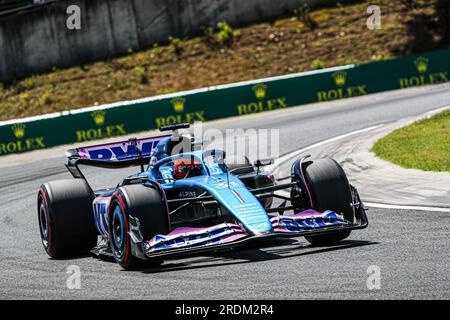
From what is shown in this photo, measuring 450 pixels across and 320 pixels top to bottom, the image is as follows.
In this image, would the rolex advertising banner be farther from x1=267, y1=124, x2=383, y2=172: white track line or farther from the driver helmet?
the driver helmet

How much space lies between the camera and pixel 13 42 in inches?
1592

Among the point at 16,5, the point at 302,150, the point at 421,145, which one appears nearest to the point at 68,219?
the point at 421,145

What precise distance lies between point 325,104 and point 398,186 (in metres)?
16.8

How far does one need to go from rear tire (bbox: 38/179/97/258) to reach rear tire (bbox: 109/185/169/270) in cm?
152

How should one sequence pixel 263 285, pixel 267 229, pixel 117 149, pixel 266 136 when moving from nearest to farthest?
pixel 263 285, pixel 267 229, pixel 117 149, pixel 266 136

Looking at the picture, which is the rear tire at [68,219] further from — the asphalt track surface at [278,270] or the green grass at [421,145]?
the green grass at [421,145]

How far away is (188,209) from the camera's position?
10.5 meters

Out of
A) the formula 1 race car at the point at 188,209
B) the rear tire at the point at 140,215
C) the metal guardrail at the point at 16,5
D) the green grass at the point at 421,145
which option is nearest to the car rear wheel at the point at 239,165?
the formula 1 race car at the point at 188,209

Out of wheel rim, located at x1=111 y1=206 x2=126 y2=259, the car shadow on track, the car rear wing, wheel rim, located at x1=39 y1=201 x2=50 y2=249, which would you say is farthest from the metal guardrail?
the car shadow on track

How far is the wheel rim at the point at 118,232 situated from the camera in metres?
9.61

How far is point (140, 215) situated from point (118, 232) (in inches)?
28.4

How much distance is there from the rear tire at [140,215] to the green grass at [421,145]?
242 inches

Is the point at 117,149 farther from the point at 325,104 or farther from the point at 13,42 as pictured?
the point at 13,42

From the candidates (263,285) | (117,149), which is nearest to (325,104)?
(117,149)
